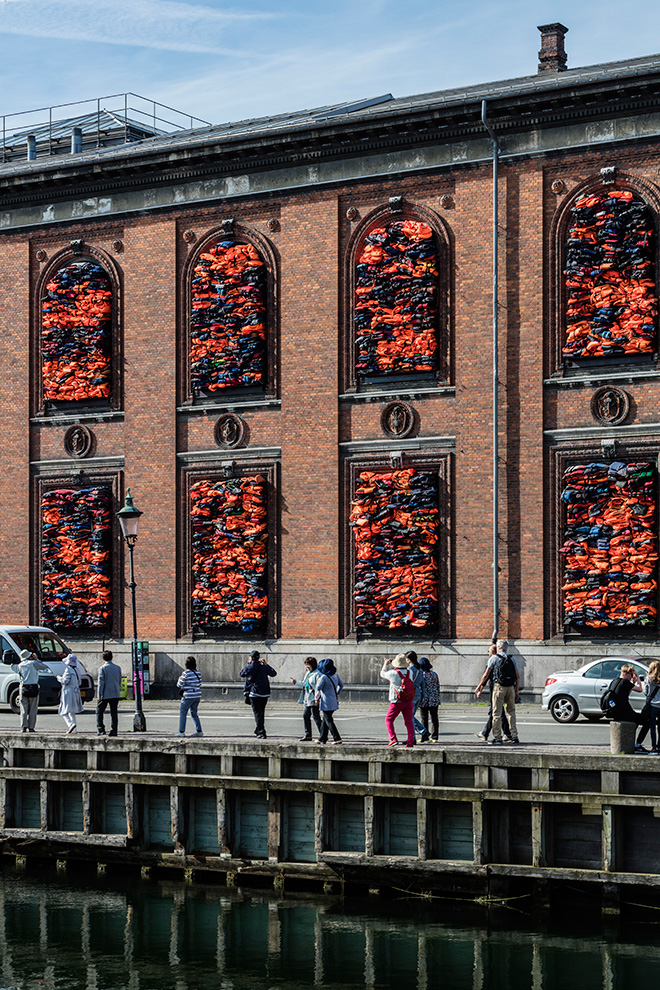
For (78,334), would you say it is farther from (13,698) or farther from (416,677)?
(416,677)

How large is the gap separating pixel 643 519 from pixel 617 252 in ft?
22.1

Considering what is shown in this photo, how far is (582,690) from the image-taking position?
1324 inches

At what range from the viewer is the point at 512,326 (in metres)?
39.2

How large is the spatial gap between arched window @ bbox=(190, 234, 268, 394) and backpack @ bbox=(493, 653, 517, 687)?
17.7m

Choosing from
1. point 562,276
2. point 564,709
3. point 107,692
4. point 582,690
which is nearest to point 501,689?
point 582,690

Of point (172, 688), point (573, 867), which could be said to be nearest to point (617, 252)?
point (172, 688)

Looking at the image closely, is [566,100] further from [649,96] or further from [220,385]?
[220,385]

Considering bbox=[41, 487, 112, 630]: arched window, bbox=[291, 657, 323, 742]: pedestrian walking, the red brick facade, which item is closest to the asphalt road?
bbox=[291, 657, 323, 742]: pedestrian walking

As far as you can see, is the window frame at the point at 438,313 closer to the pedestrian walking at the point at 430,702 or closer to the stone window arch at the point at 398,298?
the stone window arch at the point at 398,298

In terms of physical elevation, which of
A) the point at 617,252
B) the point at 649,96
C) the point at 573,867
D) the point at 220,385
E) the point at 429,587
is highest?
the point at 649,96

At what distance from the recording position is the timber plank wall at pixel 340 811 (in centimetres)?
2244

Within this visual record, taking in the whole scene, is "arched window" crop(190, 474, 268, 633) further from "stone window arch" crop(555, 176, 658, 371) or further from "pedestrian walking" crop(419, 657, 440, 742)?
"pedestrian walking" crop(419, 657, 440, 742)

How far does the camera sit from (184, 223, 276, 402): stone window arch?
42.5 m

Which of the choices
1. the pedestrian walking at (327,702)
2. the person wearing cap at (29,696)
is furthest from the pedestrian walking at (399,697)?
the person wearing cap at (29,696)
